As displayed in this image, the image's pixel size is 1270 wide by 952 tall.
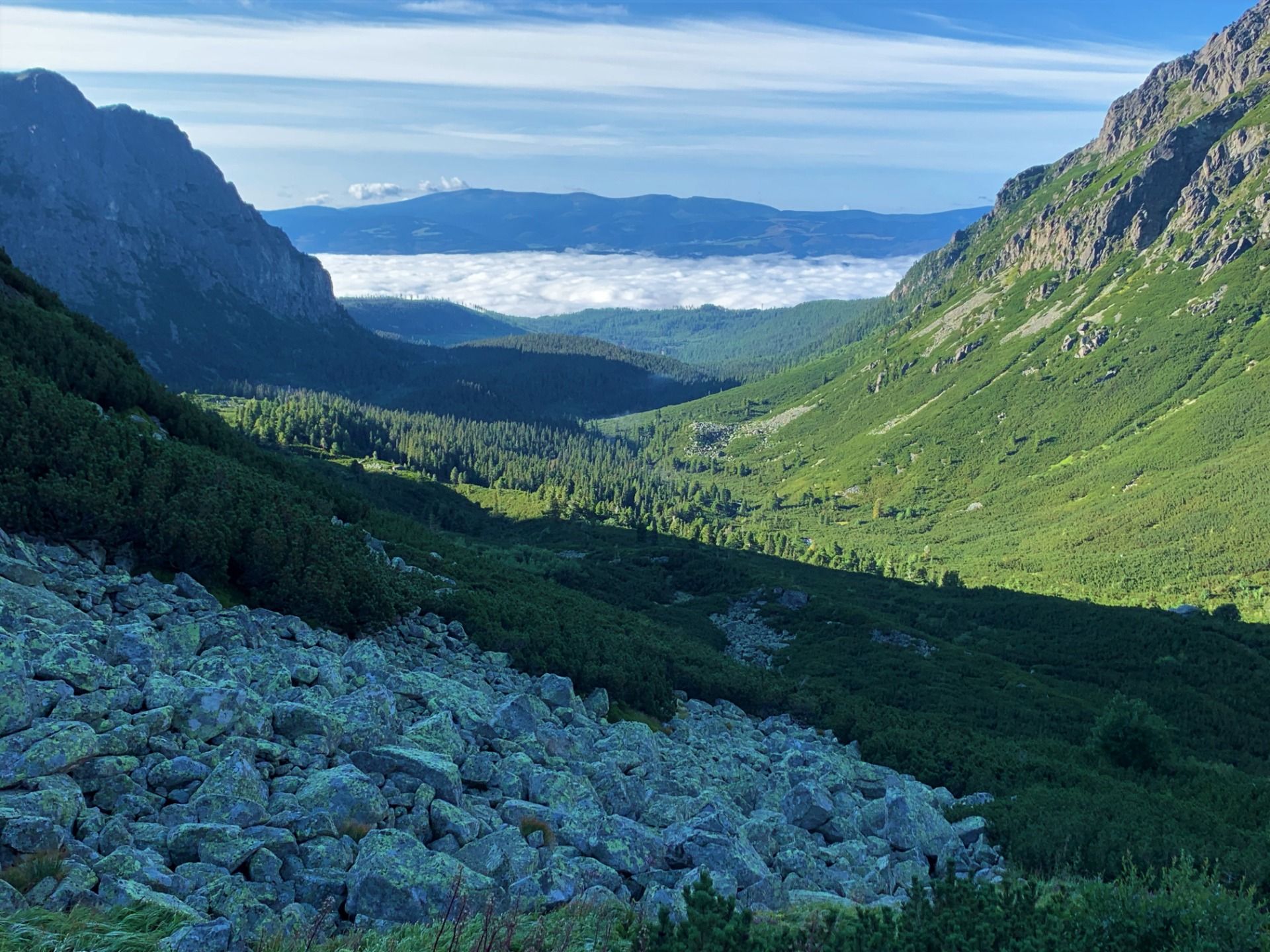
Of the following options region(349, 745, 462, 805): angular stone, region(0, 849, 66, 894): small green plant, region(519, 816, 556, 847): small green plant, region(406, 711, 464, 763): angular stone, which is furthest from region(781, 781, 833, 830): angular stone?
region(0, 849, 66, 894): small green plant

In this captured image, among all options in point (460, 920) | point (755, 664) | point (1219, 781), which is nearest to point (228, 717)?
point (460, 920)

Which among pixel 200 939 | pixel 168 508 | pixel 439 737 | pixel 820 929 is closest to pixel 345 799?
pixel 200 939

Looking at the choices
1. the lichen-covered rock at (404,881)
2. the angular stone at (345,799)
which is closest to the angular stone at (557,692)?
the angular stone at (345,799)

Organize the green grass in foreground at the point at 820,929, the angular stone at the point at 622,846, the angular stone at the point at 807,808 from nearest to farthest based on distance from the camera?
the green grass in foreground at the point at 820,929, the angular stone at the point at 622,846, the angular stone at the point at 807,808

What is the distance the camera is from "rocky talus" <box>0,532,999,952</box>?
37.0 feet

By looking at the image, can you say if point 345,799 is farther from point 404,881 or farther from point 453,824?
point 404,881

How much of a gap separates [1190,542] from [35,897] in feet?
635

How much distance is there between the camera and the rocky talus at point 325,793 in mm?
11281

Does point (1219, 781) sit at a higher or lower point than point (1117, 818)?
lower

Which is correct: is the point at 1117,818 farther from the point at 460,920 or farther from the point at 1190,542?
the point at 1190,542

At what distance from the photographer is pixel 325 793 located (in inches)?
528

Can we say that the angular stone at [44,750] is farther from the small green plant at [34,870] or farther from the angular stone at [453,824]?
the angular stone at [453,824]

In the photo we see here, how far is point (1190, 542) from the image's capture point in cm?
16325

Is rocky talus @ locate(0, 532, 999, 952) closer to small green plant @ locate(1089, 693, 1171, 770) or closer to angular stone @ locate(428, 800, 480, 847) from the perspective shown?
angular stone @ locate(428, 800, 480, 847)
